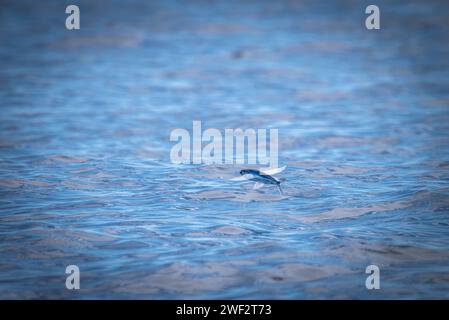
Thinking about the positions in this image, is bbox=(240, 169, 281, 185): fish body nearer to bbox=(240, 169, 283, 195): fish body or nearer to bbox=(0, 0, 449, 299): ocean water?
bbox=(240, 169, 283, 195): fish body

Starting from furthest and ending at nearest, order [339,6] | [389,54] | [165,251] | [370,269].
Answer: [339,6]
[389,54]
[165,251]
[370,269]

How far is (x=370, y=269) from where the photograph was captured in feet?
23.3

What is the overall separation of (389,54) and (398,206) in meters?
11.4

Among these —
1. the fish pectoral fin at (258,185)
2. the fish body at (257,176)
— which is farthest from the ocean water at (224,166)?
the fish body at (257,176)

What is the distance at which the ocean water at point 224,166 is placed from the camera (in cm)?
714

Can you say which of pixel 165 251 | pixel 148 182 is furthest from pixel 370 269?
pixel 148 182

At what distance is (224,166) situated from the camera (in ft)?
35.4

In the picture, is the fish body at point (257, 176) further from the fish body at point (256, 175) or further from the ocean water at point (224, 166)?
the ocean water at point (224, 166)

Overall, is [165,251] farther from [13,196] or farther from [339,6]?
[339,6]

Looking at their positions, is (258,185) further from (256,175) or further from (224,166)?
(224,166)

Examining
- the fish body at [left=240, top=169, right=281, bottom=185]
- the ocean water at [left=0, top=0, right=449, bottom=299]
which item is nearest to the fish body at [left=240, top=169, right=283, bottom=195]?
the fish body at [left=240, top=169, right=281, bottom=185]

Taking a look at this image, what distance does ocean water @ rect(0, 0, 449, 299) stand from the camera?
23.4 feet

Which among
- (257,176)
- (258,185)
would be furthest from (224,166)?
(257,176)

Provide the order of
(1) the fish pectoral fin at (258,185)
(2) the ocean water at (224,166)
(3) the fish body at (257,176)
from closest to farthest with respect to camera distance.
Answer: (2) the ocean water at (224,166), (3) the fish body at (257,176), (1) the fish pectoral fin at (258,185)
